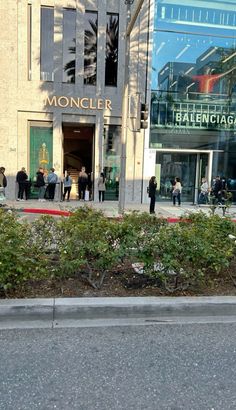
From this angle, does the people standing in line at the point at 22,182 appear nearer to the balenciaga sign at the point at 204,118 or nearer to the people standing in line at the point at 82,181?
the people standing in line at the point at 82,181

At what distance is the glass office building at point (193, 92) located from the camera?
19.7 metres

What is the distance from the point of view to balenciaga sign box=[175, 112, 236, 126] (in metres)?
20.1

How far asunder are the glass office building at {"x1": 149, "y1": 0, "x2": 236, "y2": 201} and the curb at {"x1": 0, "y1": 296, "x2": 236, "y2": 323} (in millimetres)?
16115

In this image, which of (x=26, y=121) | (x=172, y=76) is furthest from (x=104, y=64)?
(x=26, y=121)

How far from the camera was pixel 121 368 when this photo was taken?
10.6 ft

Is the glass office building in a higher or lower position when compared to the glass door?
higher

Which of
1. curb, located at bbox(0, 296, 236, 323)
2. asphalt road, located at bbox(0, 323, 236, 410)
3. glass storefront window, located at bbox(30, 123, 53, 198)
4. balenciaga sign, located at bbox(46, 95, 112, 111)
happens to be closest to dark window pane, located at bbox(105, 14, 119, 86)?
balenciaga sign, located at bbox(46, 95, 112, 111)

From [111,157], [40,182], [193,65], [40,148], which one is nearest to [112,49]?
[193,65]

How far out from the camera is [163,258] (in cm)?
448

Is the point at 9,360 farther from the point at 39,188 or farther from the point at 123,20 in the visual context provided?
the point at 123,20

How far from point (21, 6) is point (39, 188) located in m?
9.07

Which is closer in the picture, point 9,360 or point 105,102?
point 9,360

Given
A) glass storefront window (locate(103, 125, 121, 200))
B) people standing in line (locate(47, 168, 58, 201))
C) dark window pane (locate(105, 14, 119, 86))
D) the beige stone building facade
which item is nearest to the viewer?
people standing in line (locate(47, 168, 58, 201))

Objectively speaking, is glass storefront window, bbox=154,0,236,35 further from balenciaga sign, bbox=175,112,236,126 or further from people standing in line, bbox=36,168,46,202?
people standing in line, bbox=36,168,46,202
